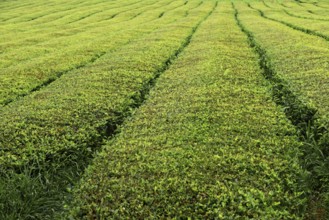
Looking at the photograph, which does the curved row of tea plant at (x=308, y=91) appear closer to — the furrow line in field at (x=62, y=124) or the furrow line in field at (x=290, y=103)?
the furrow line in field at (x=290, y=103)

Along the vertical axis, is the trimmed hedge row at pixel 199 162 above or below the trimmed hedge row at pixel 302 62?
above

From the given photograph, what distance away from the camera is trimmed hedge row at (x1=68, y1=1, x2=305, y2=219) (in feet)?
19.6

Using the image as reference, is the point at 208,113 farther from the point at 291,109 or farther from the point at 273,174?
the point at 273,174

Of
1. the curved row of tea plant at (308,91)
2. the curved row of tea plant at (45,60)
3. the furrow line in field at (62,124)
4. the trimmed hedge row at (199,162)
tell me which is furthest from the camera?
the curved row of tea plant at (45,60)

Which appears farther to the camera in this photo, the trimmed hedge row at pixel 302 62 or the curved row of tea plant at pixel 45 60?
the curved row of tea plant at pixel 45 60

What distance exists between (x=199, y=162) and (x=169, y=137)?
1.36 metres

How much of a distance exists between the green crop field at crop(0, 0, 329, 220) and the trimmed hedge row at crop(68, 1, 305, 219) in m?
0.02

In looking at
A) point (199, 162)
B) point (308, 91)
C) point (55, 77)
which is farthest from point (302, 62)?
point (55, 77)

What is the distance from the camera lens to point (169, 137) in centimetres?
832

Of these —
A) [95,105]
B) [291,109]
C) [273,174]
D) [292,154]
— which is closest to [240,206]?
[273,174]

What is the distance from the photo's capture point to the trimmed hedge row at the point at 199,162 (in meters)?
5.98

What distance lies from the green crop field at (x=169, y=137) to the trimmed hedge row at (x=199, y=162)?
0.08ft

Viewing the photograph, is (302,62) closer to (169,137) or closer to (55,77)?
(169,137)

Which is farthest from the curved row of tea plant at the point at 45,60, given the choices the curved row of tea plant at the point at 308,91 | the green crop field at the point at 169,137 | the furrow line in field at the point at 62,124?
the curved row of tea plant at the point at 308,91
